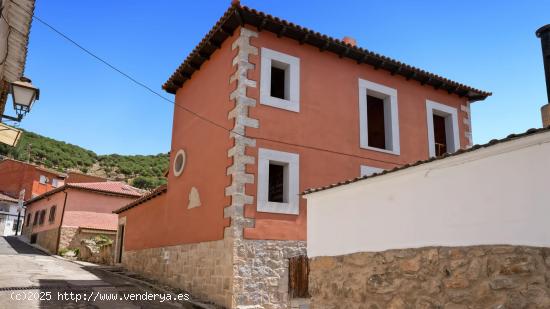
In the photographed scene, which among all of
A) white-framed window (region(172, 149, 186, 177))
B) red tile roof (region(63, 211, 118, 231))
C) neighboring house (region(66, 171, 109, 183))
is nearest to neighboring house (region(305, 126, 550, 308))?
white-framed window (region(172, 149, 186, 177))

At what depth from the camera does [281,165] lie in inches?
409

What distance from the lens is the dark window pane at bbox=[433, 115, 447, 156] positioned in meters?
13.8

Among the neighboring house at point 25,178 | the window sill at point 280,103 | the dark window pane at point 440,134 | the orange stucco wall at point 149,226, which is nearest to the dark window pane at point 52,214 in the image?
the orange stucco wall at point 149,226

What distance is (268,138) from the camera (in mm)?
10055

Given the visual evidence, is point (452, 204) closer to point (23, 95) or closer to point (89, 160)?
point (23, 95)

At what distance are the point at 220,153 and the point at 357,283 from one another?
553cm

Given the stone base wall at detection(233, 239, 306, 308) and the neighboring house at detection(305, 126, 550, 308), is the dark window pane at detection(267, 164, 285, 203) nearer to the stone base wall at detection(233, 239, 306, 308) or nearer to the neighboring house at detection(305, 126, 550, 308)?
the stone base wall at detection(233, 239, 306, 308)

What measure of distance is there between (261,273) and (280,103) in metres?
3.98

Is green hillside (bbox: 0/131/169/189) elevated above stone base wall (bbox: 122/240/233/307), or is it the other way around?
green hillside (bbox: 0/131/169/189)

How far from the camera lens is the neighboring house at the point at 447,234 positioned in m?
3.98

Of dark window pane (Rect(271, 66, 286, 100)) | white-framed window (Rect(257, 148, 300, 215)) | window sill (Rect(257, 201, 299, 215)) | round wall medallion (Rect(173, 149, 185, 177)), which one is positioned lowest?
window sill (Rect(257, 201, 299, 215))

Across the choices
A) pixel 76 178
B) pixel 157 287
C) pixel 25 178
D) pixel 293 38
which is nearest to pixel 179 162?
pixel 157 287

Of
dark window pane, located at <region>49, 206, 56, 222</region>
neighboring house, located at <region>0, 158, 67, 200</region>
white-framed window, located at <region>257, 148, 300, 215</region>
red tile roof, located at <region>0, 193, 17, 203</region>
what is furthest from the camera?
neighboring house, located at <region>0, 158, 67, 200</region>

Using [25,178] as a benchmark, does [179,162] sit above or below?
below
